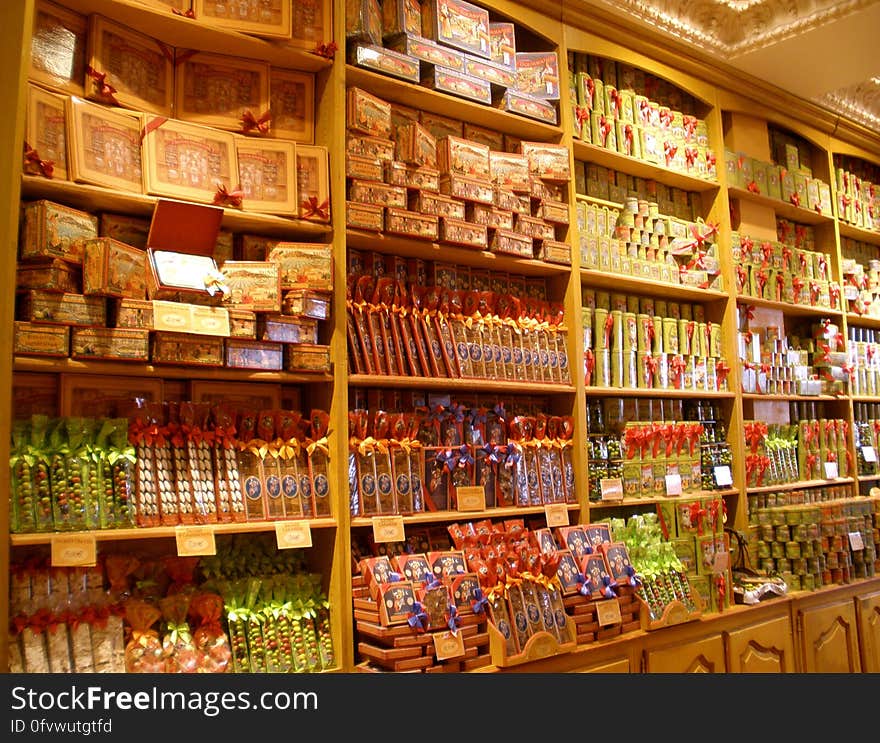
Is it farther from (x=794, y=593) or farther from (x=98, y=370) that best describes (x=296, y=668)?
(x=794, y=593)

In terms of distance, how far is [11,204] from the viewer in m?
2.01

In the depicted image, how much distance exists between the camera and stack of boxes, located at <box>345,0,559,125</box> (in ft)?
9.15

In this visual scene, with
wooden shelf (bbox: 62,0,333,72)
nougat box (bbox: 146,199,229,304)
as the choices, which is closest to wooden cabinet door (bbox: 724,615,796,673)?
nougat box (bbox: 146,199,229,304)

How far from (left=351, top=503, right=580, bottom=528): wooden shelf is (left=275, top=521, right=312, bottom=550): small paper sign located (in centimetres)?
20

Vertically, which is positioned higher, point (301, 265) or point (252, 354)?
point (301, 265)

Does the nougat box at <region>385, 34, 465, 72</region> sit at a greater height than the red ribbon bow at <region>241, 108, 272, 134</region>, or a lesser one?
greater

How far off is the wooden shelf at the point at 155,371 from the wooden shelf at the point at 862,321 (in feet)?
12.3

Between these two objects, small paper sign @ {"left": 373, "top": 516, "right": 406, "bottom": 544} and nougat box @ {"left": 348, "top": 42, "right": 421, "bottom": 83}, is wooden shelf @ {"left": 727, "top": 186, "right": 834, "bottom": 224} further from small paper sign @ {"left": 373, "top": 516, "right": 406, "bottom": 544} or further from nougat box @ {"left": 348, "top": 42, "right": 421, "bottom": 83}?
small paper sign @ {"left": 373, "top": 516, "right": 406, "bottom": 544}

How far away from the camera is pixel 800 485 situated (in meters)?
4.31

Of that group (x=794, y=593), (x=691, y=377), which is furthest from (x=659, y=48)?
(x=794, y=593)

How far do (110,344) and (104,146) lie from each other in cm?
57

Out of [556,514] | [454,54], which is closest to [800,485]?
[556,514]

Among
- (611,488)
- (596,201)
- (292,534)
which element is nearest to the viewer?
(292,534)

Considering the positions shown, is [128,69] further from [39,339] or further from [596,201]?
[596,201]
